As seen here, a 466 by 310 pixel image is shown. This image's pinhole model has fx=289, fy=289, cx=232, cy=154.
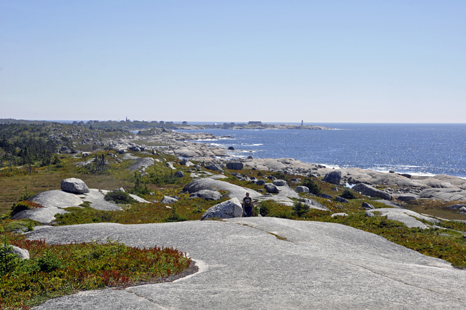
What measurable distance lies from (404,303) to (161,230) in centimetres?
1591

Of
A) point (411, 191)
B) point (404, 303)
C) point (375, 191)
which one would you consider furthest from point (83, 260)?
point (411, 191)

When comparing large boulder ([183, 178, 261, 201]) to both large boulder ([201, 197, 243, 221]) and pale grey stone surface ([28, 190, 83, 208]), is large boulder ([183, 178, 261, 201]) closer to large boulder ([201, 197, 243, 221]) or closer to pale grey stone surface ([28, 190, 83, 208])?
large boulder ([201, 197, 243, 221])

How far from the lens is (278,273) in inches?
513

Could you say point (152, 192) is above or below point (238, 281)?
below

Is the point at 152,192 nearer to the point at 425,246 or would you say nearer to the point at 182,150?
the point at 425,246

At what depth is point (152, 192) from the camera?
5056 cm

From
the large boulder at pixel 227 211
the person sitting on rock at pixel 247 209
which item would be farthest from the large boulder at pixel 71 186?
the person sitting on rock at pixel 247 209

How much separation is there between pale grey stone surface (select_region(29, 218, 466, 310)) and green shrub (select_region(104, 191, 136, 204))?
16.9m

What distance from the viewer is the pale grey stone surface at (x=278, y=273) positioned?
10.1m

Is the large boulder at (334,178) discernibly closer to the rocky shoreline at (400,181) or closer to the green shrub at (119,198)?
the rocky shoreline at (400,181)

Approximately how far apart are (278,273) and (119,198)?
1248 inches

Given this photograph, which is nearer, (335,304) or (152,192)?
(335,304)

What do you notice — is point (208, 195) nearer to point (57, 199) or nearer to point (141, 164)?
point (57, 199)

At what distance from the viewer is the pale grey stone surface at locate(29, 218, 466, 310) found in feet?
33.2
